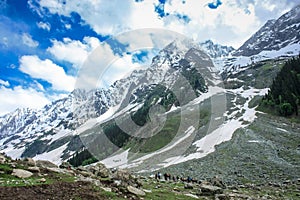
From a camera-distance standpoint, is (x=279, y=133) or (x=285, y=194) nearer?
(x=285, y=194)

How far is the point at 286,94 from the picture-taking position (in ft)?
313

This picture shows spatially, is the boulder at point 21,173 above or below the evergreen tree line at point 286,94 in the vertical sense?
below

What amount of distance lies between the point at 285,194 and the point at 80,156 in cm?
12216

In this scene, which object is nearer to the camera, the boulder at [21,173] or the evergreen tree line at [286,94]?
the boulder at [21,173]

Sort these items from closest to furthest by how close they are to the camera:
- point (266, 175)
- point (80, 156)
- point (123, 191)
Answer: point (123, 191)
point (266, 175)
point (80, 156)

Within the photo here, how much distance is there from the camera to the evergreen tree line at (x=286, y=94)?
3440 inches

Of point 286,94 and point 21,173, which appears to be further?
point 286,94

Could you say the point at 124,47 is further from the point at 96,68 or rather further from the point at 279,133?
the point at 279,133

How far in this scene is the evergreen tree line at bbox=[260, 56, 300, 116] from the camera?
87375mm

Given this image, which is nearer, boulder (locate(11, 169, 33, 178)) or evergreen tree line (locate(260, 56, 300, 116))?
boulder (locate(11, 169, 33, 178))

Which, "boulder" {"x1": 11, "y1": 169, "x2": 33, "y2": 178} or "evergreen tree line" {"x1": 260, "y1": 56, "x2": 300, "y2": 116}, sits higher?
"evergreen tree line" {"x1": 260, "y1": 56, "x2": 300, "y2": 116}

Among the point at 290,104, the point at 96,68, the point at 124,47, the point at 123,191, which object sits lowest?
the point at 123,191

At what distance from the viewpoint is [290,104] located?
87938 millimetres

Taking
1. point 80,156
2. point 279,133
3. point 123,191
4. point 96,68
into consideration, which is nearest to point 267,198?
point 123,191
